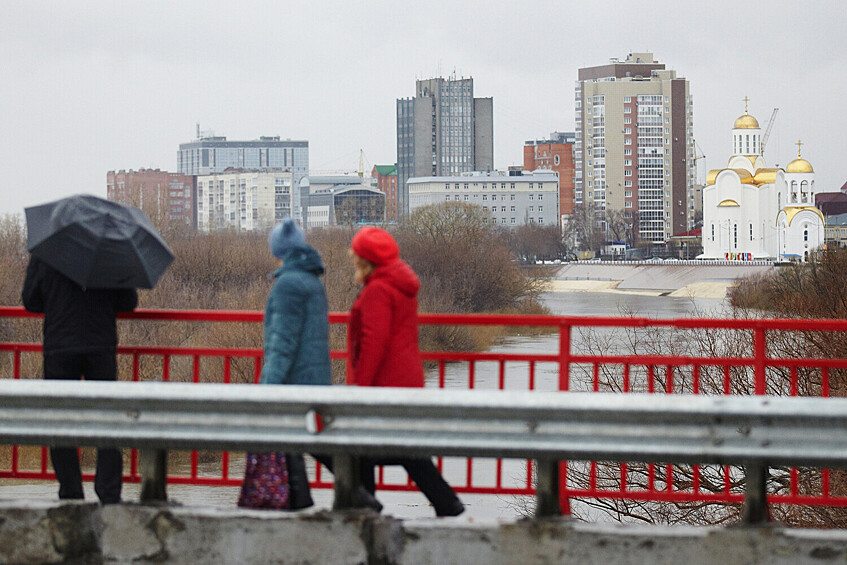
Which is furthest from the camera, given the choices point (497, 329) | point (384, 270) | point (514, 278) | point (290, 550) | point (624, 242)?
point (624, 242)

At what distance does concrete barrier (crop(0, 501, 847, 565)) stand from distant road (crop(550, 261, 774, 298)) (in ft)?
290

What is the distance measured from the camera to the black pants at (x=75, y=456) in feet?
17.8

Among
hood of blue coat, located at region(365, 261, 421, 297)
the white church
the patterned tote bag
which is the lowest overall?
the patterned tote bag

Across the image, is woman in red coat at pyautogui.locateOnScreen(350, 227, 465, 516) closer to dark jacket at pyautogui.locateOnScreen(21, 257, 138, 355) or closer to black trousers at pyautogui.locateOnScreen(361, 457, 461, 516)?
black trousers at pyautogui.locateOnScreen(361, 457, 461, 516)

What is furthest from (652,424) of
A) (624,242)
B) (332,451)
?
(624,242)

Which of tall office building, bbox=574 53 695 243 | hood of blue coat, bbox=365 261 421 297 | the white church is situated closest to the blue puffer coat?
hood of blue coat, bbox=365 261 421 297

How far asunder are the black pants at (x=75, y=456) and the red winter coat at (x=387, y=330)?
1.37m

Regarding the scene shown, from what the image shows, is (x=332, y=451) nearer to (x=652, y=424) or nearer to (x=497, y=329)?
(x=652, y=424)

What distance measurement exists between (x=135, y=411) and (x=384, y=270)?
4.58ft

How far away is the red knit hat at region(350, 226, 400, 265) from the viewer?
16.7 ft

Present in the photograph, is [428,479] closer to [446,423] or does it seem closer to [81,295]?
[446,423]

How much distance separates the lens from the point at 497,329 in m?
45.6

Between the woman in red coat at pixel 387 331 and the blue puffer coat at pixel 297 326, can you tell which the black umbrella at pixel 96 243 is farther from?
the woman in red coat at pixel 387 331

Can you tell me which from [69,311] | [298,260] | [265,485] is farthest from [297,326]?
[69,311]
